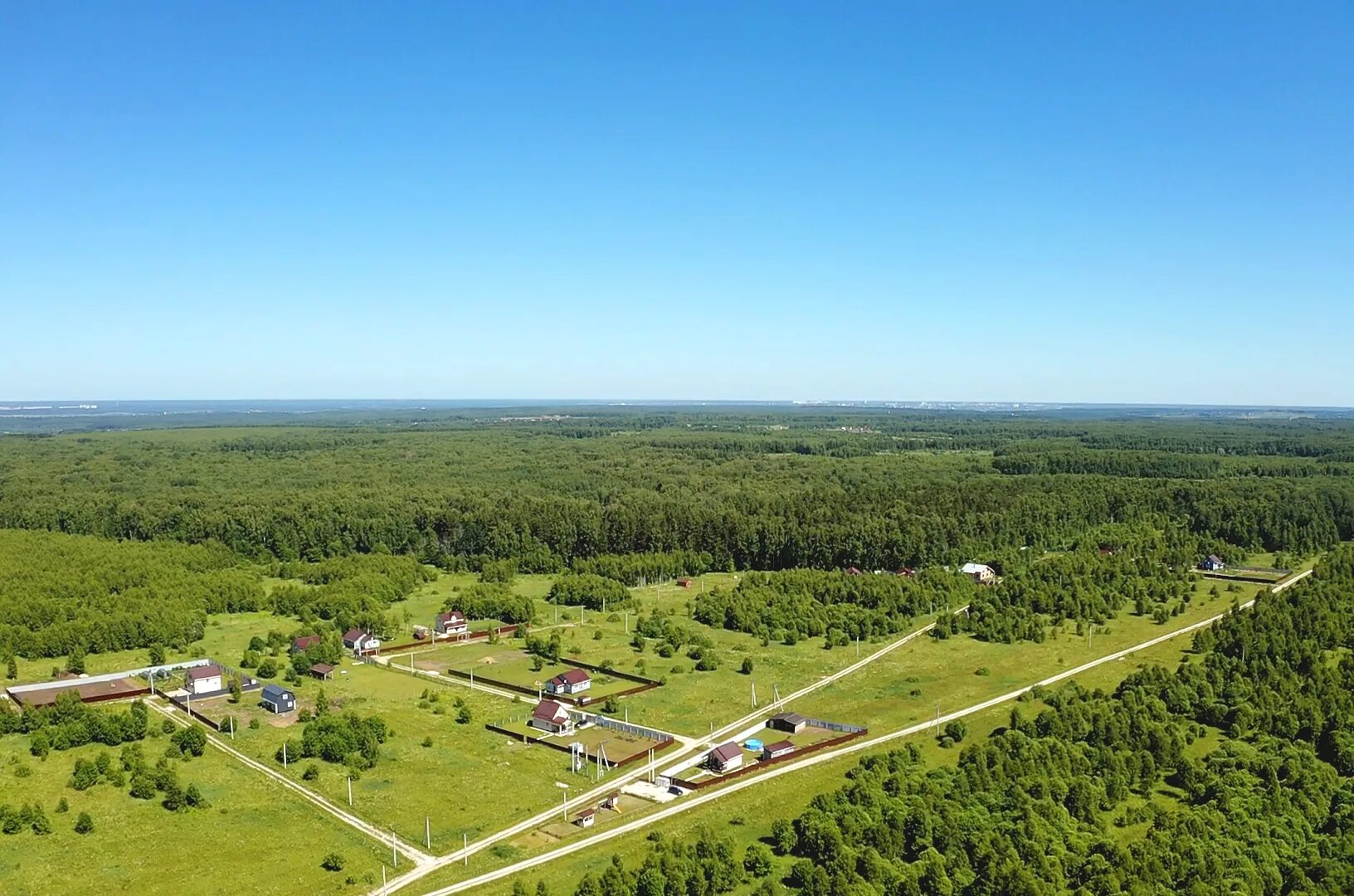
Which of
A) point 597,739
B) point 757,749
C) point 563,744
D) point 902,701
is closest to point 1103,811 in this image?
point 757,749

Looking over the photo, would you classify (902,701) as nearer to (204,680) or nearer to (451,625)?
(451,625)

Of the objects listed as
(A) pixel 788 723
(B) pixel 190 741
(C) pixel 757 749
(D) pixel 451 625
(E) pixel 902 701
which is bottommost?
(E) pixel 902 701

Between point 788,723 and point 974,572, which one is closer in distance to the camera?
point 788,723

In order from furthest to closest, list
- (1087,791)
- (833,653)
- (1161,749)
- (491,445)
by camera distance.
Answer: (491,445) < (833,653) < (1161,749) < (1087,791)

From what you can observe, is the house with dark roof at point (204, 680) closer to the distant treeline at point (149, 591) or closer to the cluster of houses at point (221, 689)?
the cluster of houses at point (221, 689)

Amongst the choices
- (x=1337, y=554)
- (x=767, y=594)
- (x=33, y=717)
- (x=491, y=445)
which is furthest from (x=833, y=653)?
(x=491, y=445)

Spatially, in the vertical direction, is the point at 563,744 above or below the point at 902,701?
above

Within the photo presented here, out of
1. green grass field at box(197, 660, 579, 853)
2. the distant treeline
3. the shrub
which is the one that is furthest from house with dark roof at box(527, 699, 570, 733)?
the distant treeline

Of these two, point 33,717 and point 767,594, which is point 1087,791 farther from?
point 33,717
